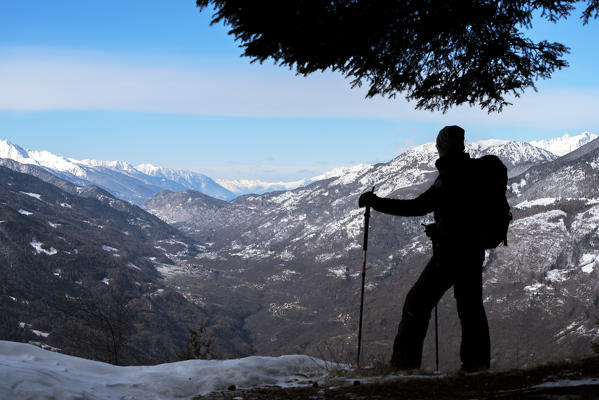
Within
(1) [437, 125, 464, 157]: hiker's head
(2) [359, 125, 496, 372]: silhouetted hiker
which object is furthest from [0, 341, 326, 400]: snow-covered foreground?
(1) [437, 125, 464, 157]: hiker's head

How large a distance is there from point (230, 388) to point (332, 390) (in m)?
1.48

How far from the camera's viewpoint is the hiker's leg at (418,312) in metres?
6.93

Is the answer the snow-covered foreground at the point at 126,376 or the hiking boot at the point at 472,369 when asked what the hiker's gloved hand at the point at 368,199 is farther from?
the snow-covered foreground at the point at 126,376

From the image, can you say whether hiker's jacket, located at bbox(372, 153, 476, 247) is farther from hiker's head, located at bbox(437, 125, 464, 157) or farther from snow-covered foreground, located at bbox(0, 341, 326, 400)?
snow-covered foreground, located at bbox(0, 341, 326, 400)

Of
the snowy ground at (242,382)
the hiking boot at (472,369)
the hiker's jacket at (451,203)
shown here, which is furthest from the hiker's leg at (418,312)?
the hiking boot at (472,369)

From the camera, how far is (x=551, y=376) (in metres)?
5.83

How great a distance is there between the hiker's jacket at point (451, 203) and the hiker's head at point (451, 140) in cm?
8

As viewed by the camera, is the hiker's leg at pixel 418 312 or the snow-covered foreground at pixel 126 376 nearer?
the snow-covered foreground at pixel 126 376

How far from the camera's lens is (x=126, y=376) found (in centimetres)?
674

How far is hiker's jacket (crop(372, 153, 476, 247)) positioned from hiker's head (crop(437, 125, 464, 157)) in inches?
3.2

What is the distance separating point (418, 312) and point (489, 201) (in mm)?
1949

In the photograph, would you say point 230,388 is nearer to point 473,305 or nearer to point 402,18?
point 473,305

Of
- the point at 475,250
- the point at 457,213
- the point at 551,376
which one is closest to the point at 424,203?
the point at 457,213

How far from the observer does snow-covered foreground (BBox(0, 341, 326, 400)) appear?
17.6 ft
